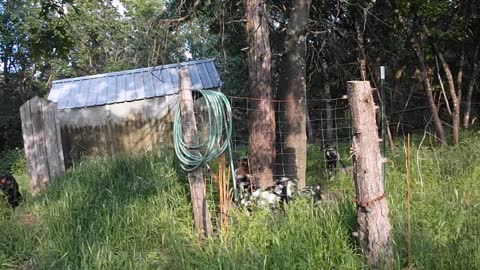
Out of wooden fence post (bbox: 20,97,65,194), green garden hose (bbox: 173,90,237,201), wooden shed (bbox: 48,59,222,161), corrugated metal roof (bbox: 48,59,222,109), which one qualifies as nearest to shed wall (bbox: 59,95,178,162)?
wooden shed (bbox: 48,59,222,161)

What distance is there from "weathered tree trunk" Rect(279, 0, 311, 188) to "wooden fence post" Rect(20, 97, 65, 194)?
3753 millimetres

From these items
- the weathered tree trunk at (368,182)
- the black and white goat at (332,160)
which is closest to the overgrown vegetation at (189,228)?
the weathered tree trunk at (368,182)

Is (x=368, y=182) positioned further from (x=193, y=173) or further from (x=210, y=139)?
(x=193, y=173)

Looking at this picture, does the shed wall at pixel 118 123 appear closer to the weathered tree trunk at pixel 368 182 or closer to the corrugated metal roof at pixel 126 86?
the corrugated metal roof at pixel 126 86

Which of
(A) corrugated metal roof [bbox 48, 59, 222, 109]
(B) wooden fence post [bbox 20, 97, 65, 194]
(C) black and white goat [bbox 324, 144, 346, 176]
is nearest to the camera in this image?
(C) black and white goat [bbox 324, 144, 346, 176]

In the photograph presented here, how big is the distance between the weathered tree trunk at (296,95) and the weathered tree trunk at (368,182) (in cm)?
241

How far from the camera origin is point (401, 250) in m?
3.81

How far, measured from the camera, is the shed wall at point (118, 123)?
39.1ft

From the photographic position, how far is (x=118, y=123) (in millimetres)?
12195

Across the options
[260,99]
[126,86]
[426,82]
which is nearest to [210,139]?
[260,99]

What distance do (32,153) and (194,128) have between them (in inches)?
154

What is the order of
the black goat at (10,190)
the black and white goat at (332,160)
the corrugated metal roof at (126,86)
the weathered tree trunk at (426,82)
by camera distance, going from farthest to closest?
the corrugated metal roof at (126,86) < the weathered tree trunk at (426,82) < the black and white goat at (332,160) < the black goat at (10,190)

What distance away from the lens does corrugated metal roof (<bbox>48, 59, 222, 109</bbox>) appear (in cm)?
1227

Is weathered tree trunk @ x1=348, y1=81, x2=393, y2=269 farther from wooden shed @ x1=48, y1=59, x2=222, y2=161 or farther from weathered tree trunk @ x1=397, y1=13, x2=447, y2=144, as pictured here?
wooden shed @ x1=48, y1=59, x2=222, y2=161
